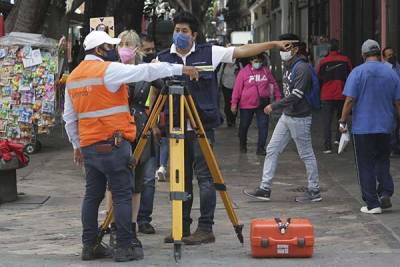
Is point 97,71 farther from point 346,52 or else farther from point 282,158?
point 346,52

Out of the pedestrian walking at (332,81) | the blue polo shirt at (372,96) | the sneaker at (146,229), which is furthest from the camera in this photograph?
the pedestrian walking at (332,81)

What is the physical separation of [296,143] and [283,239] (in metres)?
2.86

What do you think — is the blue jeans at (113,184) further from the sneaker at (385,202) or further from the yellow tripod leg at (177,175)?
the sneaker at (385,202)

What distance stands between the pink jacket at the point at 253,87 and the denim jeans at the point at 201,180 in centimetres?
651

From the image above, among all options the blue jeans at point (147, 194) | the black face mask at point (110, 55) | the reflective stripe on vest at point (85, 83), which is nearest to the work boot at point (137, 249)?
the blue jeans at point (147, 194)

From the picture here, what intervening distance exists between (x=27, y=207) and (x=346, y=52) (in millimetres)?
14470

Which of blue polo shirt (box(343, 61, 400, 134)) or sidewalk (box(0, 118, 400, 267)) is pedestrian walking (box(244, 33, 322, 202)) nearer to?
sidewalk (box(0, 118, 400, 267))

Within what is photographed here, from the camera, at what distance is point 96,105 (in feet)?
20.7

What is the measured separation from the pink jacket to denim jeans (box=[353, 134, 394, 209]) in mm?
5110

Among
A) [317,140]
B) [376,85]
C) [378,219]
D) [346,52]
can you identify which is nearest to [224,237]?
[378,219]

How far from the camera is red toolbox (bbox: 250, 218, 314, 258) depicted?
6637 millimetres

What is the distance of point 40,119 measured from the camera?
13.2 m

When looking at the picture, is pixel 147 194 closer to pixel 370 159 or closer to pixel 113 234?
pixel 113 234

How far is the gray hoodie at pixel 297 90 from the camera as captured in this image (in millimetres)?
9125
